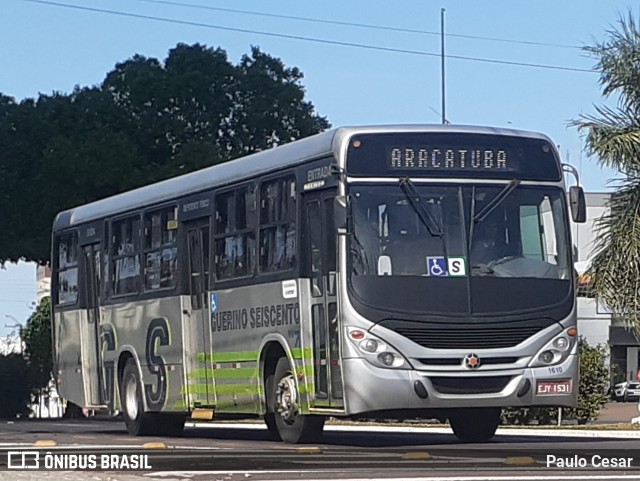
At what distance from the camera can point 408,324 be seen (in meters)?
15.9

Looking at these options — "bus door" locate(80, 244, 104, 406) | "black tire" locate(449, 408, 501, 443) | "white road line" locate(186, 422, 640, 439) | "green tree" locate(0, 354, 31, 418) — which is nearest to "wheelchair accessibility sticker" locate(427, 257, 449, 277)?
"black tire" locate(449, 408, 501, 443)

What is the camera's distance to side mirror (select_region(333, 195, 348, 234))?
52.2ft

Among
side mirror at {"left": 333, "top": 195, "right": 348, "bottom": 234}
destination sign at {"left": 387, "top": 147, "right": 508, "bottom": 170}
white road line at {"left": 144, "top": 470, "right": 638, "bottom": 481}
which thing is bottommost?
white road line at {"left": 144, "top": 470, "right": 638, "bottom": 481}

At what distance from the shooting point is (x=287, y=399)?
683 inches

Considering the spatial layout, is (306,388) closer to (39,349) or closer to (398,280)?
(398,280)

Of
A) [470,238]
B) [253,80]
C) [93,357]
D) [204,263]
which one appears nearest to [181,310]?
[204,263]

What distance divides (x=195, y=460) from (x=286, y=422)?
3.56 metres

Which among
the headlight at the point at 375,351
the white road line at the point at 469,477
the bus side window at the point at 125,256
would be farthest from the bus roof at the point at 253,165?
the white road line at the point at 469,477

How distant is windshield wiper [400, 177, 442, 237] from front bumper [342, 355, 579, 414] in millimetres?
1523

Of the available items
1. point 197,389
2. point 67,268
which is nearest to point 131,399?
point 197,389

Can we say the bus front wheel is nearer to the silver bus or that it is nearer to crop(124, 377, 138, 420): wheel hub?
crop(124, 377, 138, 420): wheel hub

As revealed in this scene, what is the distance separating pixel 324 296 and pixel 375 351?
3.15 ft

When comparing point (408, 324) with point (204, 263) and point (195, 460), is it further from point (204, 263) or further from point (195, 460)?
point (204, 263)

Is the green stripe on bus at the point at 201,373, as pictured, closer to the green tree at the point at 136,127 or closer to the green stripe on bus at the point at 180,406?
the green stripe on bus at the point at 180,406
